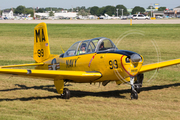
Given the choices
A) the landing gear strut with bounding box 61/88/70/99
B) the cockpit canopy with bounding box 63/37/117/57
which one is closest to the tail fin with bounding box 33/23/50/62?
the cockpit canopy with bounding box 63/37/117/57

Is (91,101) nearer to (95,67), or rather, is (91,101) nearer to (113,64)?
(95,67)

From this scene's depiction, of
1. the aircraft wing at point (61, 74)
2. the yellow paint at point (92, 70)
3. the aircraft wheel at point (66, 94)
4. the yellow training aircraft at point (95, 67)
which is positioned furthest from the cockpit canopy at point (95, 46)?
the aircraft wheel at point (66, 94)

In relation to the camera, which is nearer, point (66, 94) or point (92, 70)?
point (92, 70)

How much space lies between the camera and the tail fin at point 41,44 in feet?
42.6

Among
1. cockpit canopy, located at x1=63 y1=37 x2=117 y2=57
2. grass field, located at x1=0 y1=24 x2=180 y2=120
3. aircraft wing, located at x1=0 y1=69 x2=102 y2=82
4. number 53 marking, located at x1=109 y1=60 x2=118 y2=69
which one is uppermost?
Answer: cockpit canopy, located at x1=63 y1=37 x2=117 y2=57

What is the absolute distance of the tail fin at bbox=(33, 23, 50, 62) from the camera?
12992 mm

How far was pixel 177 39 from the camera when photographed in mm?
30859

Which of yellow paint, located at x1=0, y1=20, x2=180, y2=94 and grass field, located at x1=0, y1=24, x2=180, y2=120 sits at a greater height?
yellow paint, located at x1=0, y1=20, x2=180, y2=94

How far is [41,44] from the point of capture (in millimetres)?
13266

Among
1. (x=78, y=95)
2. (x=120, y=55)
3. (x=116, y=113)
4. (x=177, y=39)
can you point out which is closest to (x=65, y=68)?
(x=78, y=95)

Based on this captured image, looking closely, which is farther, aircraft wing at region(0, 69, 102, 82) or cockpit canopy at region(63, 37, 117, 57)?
cockpit canopy at region(63, 37, 117, 57)

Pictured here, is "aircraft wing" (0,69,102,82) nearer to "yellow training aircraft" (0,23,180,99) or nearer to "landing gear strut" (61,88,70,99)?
"yellow training aircraft" (0,23,180,99)

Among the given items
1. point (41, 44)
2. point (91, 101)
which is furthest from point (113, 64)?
point (41, 44)

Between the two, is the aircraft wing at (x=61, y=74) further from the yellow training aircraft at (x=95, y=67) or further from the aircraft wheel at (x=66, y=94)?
the aircraft wheel at (x=66, y=94)
